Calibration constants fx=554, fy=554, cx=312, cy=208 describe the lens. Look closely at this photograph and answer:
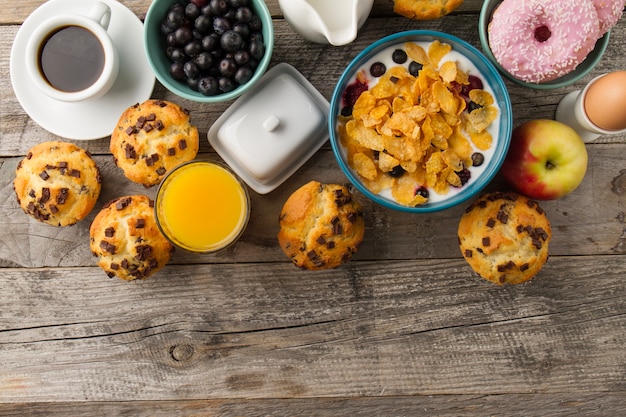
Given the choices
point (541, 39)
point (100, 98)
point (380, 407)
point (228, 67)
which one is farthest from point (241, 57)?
point (380, 407)

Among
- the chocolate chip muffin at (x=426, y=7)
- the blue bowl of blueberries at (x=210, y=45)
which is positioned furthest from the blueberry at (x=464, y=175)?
the blue bowl of blueberries at (x=210, y=45)

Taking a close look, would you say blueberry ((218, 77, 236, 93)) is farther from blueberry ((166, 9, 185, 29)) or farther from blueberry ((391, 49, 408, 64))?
blueberry ((391, 49, 408, 64))

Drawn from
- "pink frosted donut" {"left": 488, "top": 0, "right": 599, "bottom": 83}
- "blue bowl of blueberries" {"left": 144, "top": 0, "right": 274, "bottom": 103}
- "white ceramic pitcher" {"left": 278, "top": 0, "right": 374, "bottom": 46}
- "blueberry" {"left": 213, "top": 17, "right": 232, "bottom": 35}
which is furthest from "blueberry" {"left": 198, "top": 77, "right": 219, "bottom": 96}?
"pink frosted donut" {"left": 488, "top": 0, "right": 599, "bottom": 83}

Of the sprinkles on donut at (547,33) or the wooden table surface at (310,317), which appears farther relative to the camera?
the wooden table surface at (310,317)

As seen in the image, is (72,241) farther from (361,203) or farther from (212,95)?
(361,203)

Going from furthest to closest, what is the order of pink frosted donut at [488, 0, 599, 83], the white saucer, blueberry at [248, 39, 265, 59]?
the white saucer → blueberry at [248, 39, 265, 59] → pink frosted donut at [488, 0, 599, 83]

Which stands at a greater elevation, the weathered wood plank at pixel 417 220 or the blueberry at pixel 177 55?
the blueberry at pixel 177 55

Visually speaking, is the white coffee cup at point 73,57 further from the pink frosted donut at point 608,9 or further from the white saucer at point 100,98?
the pink frosted donut at point 608,9
